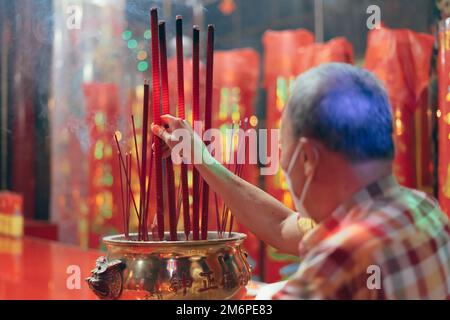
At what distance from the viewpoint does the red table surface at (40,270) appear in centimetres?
165

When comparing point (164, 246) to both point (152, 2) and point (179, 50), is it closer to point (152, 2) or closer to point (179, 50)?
point (179, 50)

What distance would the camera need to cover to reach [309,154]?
0.75 metres

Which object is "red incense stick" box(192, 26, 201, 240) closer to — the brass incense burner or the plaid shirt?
the brass incense burner

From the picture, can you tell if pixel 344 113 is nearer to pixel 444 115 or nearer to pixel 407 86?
pixel 444 115

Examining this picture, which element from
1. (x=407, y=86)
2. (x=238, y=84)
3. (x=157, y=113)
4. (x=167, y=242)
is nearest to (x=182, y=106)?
(x=157, y=113)

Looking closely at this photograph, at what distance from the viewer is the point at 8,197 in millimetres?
4180

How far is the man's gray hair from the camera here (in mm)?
738

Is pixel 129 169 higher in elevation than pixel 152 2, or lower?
lower

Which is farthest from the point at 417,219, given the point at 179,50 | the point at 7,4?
the point at 7,4

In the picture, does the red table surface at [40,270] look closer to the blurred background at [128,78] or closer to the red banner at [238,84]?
the blurred background at [128,78]

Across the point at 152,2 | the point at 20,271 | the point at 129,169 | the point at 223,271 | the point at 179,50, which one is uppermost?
the point at 152,2

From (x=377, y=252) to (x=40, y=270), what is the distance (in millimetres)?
2026

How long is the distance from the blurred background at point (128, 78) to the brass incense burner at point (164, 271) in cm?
35

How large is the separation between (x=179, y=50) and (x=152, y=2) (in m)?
0.29
